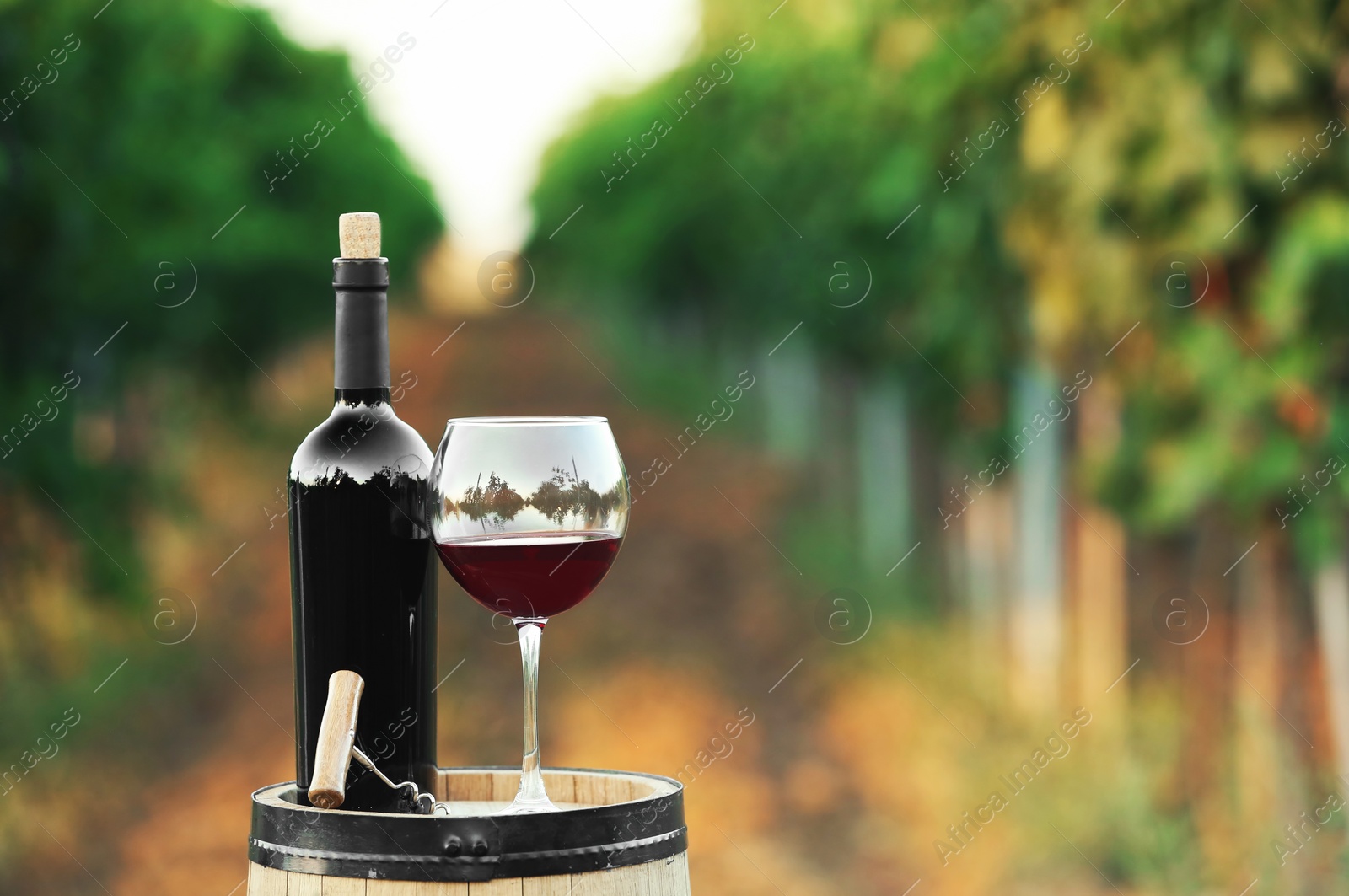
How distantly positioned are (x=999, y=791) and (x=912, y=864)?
2.37 ft

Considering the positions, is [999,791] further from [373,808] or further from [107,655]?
[373,808]

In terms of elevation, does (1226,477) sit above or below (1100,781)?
above

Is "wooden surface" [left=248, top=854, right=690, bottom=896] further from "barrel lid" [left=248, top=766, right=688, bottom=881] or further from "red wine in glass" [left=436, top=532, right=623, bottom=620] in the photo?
"red wine in glass" [left=436, top=532, right=623, bottom=620]

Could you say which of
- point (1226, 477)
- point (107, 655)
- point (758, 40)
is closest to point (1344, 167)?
point (1226, 477)

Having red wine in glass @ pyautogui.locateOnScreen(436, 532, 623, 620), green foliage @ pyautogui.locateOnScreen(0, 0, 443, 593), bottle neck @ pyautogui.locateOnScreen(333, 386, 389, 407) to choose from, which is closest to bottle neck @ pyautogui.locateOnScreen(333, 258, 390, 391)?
bottle neck @ pyautogui.locateOnScreen(333, 386, 389, 407)

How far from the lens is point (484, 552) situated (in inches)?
88.4

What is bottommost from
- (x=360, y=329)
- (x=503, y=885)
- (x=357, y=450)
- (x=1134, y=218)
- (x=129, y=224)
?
(x=503, y=885)

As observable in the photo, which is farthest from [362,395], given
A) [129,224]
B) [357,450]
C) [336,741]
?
[129,224]

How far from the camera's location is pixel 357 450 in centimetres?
234

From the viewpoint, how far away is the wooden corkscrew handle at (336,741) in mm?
2170

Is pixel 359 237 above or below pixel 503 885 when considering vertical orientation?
above

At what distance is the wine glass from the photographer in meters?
2.24

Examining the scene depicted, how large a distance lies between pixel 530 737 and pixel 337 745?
0.98 ft

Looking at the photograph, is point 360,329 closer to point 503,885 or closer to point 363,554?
point 363,554
